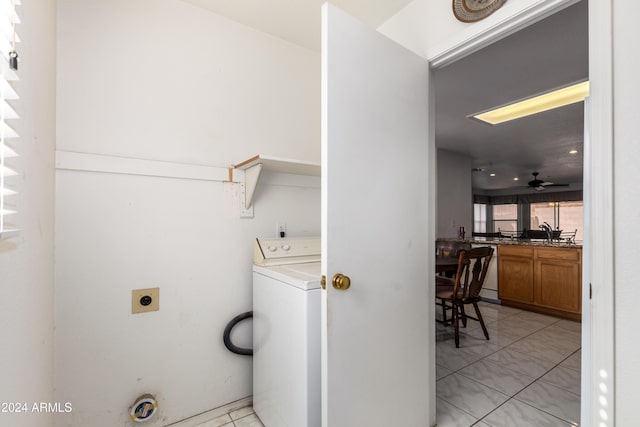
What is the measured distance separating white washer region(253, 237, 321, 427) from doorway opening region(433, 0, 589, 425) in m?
0.96

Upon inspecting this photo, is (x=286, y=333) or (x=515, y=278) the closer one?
(x=286, y=333)

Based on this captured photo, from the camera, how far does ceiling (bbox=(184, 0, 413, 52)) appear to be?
1.66 m

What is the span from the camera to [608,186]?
38.0 inches

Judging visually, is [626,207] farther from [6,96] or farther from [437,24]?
[6,96]

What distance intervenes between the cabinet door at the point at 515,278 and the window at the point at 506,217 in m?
8.85

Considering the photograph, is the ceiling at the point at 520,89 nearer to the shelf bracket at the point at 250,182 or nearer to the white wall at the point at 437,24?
the white wall at the point at 437,24

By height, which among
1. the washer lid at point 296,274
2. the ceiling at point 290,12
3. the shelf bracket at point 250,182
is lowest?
the washer lid at point 296,274

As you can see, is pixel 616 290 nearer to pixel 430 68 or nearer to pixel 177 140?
Answer: pixel 430 68

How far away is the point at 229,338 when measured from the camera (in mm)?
1713

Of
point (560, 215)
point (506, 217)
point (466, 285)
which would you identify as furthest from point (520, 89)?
point (506, 217)

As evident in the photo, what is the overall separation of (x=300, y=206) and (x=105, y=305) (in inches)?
49.6

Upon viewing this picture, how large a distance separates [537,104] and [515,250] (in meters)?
1.89

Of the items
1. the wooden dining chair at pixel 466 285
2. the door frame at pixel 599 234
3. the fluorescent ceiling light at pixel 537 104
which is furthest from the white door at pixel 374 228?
the fluorescent ceiling light at pixel 537 104

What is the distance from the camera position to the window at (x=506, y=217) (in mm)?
11359
